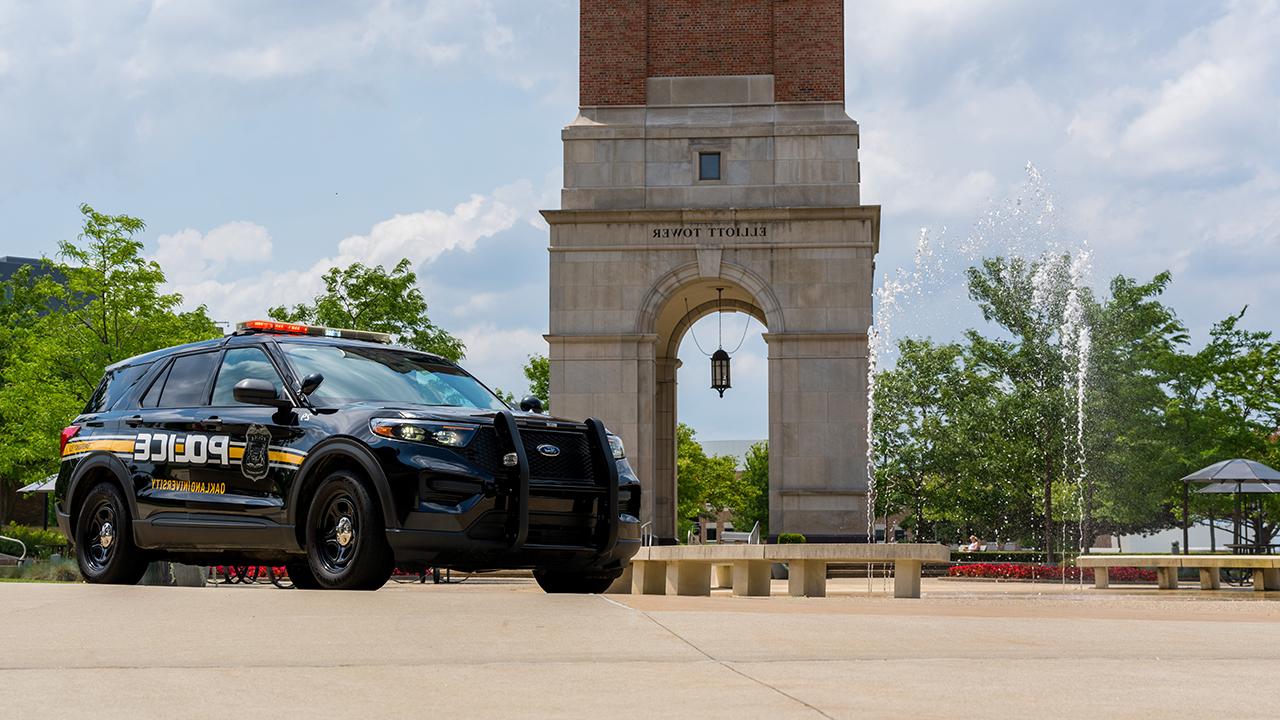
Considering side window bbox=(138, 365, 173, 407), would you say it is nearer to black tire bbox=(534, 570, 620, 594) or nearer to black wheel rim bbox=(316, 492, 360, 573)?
black wheel rim bbox=(316, 492, 360, 573)

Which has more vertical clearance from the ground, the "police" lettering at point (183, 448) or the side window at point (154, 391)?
the side window at point (154, 391)

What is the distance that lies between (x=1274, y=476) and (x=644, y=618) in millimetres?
23317

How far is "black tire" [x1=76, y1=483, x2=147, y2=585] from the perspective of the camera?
12.1 m

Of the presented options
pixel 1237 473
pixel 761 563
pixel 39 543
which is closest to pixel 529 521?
pixel 761 563

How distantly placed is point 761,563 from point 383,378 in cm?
723

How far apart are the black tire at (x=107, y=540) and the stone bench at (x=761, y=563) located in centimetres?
654

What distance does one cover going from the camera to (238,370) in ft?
39.0

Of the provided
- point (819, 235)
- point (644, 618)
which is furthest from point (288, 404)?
point (819, 235)

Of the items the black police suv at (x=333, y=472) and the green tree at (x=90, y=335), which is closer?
the black police suv at (x=333, y=472)

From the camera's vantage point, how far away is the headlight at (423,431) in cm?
1028

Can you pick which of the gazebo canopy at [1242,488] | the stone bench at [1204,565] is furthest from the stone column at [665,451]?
the gazebo canopy at [1242,488]

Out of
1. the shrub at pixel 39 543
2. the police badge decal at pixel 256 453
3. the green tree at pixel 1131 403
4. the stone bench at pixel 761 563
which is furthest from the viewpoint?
the green tree at pixel 1131 403

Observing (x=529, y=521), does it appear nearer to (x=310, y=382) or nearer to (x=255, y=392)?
(x=310, y=382)

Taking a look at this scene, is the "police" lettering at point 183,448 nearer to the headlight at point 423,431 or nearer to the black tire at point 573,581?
the headlight at point 423,431
